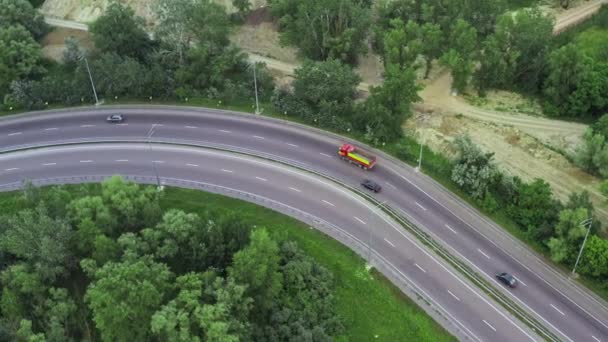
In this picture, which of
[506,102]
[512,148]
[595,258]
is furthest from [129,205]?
[506,102]

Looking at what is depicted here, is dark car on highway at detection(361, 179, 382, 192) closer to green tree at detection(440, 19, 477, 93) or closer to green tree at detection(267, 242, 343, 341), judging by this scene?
green tree at detection(267, 242, 343, 341)

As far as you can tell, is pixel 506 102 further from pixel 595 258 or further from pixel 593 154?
pixel 595 258

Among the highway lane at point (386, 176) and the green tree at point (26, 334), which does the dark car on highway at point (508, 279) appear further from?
the green tree at point (26, 334)

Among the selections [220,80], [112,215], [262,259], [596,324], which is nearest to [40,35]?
[220,80]

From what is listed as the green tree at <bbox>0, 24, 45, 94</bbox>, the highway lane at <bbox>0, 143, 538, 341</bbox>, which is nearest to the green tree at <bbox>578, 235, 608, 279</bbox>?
the highway lane at <bbox>0, 143, 538, 341</bbox>

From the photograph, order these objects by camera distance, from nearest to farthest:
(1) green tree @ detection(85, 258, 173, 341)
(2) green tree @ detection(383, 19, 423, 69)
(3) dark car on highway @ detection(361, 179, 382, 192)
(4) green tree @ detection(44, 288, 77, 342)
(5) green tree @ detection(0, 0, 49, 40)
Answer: (1) green tree @ detection(85, 258, 173, 341) → (4) green tree @ detection(44, 288, 77, 342) → (3) dark car on highway @ detection(361, 179, 382, 192) → (2) green tree @ detection(383, 19, 423, 69) → (5) green tree @ detection(0, 0, 49, 40)

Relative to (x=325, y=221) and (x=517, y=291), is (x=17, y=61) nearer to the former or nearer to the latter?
(x=325, y=221)
